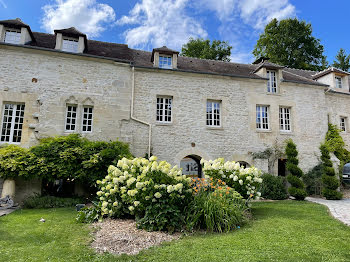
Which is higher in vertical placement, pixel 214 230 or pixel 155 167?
pixel 155 167

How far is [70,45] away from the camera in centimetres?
1095

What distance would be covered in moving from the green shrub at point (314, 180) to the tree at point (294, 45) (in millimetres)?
13541

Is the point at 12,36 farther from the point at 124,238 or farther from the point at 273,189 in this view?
the point at 273,189

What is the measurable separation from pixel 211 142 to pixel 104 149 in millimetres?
5461

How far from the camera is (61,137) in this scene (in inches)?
363

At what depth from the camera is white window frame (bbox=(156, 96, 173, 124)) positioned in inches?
452

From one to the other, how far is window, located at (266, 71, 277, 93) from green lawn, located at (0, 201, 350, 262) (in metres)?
8.88

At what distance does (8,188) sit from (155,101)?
7.20 metres

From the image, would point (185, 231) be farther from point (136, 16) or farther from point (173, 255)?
point (136, 16)

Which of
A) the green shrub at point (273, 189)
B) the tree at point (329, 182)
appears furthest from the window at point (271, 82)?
the green shrub at point (273, 189)

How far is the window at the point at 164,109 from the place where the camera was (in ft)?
37.7

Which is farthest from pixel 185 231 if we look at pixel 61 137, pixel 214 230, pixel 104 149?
pixel 61 137

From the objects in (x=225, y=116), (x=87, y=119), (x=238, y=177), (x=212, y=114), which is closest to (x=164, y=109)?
(x=212, y=114)

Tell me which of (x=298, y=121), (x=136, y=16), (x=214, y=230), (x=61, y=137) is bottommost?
(x=214, y=230)
